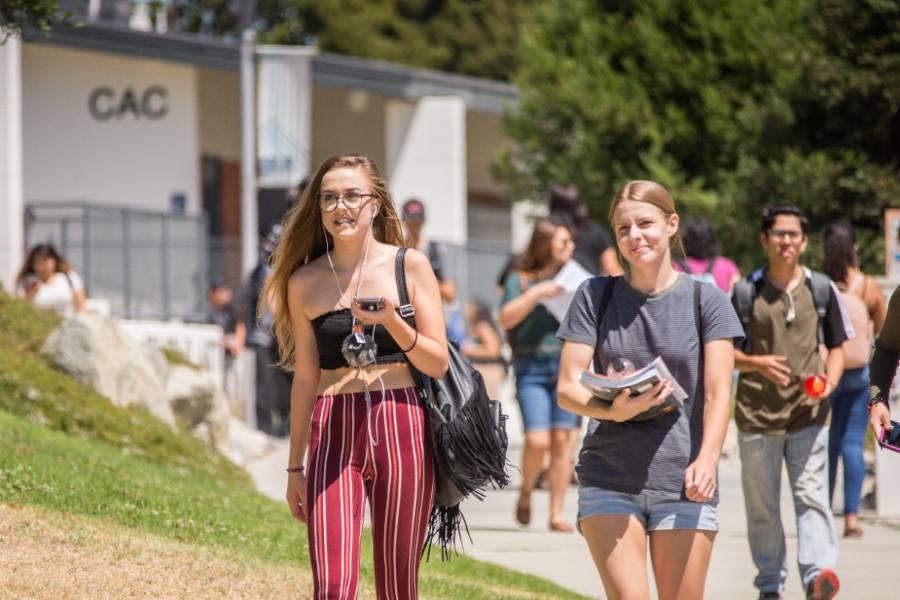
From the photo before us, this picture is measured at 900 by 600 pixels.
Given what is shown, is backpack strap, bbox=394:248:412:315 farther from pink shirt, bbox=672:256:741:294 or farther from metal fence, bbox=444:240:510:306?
metal fence, bbox=444:240:510:306

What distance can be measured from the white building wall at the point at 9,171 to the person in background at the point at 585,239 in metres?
10.0

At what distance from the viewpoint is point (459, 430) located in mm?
4816

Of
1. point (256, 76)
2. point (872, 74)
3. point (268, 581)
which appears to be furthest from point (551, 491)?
point (256, 76)

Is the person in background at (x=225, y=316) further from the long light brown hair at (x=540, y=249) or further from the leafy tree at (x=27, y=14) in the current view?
the leafy tree at (x=27, y=14)

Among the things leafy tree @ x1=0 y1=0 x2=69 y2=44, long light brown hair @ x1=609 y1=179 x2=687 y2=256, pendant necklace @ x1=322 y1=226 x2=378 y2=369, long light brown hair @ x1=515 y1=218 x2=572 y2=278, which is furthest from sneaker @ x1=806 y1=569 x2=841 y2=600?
leafy tree @ x1=0 y1=0 x2=69 y2=44

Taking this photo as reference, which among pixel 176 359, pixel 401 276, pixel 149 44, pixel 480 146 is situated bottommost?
pixel 176 359

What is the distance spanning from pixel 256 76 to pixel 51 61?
2.99 m

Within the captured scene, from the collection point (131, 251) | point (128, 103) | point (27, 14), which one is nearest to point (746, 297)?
point (27, 14)

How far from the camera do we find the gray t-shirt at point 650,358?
4938 mm

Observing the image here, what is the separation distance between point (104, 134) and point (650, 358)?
19103 mm

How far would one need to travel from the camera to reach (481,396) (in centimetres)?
497

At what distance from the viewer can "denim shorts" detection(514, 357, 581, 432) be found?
31.1ft

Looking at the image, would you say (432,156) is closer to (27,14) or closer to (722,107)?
(722,107)

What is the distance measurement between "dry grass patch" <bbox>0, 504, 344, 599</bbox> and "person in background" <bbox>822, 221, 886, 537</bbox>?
3775 millimetres
